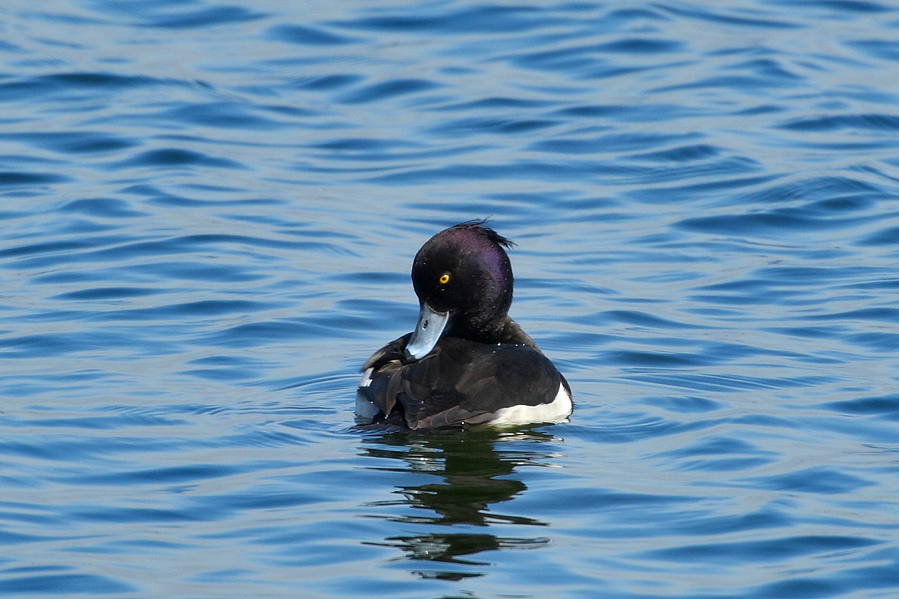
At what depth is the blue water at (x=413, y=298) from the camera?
19.0 feet

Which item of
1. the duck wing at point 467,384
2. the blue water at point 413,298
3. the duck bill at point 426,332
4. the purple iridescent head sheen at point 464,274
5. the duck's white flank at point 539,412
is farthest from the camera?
the purple iridescent head sheen at point 464,274

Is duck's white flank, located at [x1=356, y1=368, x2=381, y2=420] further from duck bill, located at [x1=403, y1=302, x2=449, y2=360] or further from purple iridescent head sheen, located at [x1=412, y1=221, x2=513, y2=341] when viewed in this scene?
purple iridescent head sheen, located at [x1=412, y1=221, x2=513, y2=341]

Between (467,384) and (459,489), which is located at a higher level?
(467,384)

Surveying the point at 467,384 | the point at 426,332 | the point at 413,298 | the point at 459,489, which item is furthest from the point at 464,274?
the point at 413,298

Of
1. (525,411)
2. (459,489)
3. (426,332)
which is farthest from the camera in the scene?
(426,332)

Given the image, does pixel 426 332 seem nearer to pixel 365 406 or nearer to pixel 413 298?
pixel 365 406

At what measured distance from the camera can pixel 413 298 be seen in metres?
10.3

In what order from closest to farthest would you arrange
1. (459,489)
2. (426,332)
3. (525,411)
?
1. (459,489)
2. (525,411)
3. (426,332)

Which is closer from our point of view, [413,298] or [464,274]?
[464,274]

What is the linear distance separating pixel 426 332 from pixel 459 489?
1.52m

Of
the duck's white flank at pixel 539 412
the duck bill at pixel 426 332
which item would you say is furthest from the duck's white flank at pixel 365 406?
the duck's white flank at pixel 539 412

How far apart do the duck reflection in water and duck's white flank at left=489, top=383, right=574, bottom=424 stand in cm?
7

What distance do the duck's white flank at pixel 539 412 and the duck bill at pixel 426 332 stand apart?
574 millimetres

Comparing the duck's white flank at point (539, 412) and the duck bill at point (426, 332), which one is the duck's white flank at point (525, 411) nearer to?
the duck's white flank at point (539, 412)
